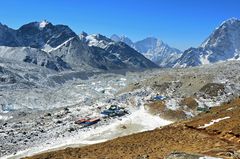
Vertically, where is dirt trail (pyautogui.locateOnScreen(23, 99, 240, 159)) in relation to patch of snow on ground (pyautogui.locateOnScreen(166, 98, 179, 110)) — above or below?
below

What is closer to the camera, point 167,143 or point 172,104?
point 167,143

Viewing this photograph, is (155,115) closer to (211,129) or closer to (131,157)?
(211,129)

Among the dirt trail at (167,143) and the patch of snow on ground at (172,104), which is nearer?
the dirt trail at (167,143)

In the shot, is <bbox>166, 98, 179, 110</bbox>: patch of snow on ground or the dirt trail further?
<bbox>166, 98, 179, 110</bbox>: patch of snow on ground

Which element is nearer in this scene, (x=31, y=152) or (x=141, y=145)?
(x=141, y=145)

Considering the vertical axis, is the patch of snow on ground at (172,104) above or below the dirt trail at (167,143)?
above

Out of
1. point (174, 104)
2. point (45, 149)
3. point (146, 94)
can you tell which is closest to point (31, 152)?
point (45, 149)

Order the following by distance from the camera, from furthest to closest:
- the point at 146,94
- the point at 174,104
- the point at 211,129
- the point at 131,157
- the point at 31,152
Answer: the point at 146,94 < the point at 174,104 < the point at 31,152 < the point at 211,129 < the point at 131,157

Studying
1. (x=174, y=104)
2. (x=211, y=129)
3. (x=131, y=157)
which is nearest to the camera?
(x=131, y=157)

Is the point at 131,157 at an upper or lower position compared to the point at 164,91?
lower

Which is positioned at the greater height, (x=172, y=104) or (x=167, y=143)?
(x=172, y=104)

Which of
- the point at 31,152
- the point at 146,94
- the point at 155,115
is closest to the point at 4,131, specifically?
the point at 31,152
